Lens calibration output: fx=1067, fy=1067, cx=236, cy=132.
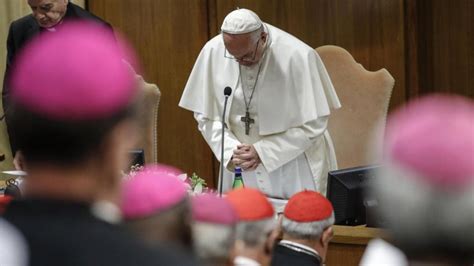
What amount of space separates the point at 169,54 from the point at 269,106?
7.53ft

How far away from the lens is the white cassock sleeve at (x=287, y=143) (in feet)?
17.3

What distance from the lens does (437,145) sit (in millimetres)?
1354

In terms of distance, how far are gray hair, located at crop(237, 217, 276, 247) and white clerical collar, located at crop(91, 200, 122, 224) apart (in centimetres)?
71

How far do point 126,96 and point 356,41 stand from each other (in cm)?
573

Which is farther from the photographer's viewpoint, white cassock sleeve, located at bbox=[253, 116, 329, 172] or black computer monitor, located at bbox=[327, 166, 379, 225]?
white cassock sleeve, located at bbox=[253, 116, 329, 172]

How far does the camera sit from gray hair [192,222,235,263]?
1.74m

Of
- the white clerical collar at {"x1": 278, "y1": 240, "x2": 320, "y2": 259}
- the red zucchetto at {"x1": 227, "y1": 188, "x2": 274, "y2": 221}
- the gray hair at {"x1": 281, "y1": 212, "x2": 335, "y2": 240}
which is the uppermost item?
the red zucchetto at {"x1": 227, "y1": 188, "x2": 274, "y2": 221}

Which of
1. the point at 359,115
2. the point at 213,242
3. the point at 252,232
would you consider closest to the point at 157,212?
the point at 213,242

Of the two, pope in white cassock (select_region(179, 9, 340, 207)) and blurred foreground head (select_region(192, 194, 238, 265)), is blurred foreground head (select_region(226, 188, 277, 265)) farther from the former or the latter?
pope in white cassock (select_region(179, 9, 340, 207))

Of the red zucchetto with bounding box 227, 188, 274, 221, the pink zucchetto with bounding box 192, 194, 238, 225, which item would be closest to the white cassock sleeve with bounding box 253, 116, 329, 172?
the red zucchetto with bounding box 227, 188, 274, 221

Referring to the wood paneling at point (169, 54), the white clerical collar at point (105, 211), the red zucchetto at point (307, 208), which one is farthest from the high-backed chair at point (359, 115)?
the white clerical collar at point (105, 211)

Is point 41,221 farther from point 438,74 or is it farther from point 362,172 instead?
point 438,74

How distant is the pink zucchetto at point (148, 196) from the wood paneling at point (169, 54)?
→ 5.83 m

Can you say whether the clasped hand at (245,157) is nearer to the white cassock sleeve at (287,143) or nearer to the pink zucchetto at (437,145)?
the white cassock sleeve at (287,143)
